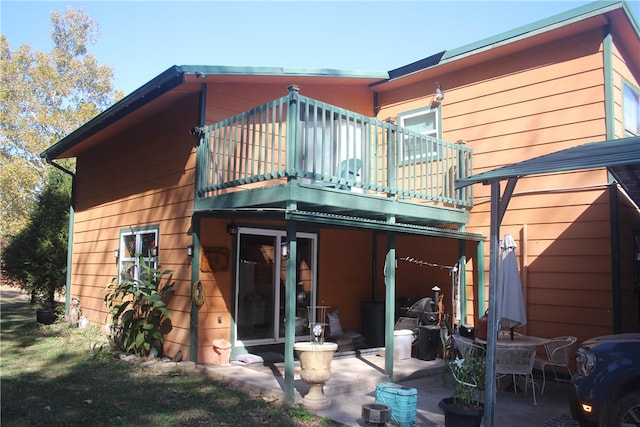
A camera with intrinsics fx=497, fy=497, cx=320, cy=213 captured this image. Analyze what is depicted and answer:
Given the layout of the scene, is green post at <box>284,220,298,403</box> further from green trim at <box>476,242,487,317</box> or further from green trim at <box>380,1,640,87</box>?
green trim at <box>380,1,640,87</box>

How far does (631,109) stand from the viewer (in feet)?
25.2

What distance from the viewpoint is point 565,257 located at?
7059 millimetres

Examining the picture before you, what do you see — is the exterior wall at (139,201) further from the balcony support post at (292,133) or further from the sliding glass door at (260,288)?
the balcony support post at (292,133)

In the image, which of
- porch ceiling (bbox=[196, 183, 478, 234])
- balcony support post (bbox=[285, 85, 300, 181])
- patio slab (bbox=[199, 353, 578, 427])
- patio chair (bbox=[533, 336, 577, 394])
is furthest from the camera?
patio chair (bbox=[533, 336, 577, 394])

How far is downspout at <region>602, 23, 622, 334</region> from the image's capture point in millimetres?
6480

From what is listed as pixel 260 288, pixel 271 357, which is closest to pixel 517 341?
pixel 271 357

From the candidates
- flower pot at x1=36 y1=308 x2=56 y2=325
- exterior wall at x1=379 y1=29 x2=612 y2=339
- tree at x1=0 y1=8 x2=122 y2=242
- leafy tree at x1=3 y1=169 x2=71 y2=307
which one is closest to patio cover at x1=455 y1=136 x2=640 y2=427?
exterior wall at x1=379 y1=29 x2=612 y2=339

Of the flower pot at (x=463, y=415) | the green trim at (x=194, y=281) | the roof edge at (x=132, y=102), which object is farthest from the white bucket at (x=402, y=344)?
the roof edge at (x=132, y=102)

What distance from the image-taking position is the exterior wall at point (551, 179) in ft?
22.4

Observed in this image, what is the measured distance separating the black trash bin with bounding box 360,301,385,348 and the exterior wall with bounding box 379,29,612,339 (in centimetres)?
178

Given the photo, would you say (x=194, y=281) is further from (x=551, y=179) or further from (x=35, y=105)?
(x=35, y=105)

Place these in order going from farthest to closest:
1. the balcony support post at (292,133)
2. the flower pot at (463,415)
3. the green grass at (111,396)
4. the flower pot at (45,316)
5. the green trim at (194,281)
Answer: the flower pot at (45,316), the green trim at (194,281), the balcony support post at (292,133), the green grass at (111,396), the flower pot at (463,415)

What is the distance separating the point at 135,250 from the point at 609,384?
26.3 ft

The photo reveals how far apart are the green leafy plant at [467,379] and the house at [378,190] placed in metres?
1.89
